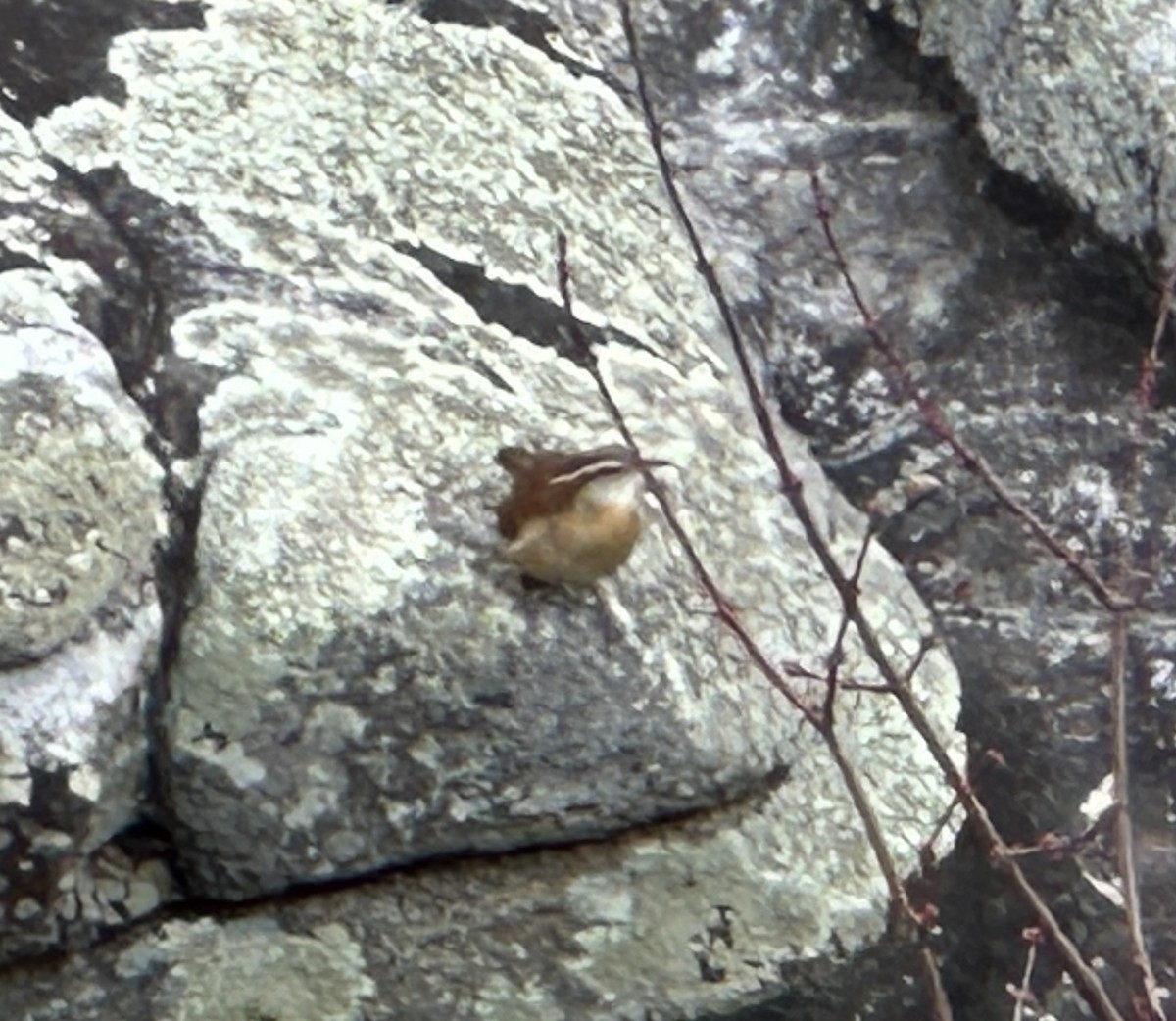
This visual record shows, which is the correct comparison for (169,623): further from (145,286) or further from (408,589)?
(145,286)

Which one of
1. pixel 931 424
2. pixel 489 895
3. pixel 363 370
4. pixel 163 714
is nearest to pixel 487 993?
pixel 489 895

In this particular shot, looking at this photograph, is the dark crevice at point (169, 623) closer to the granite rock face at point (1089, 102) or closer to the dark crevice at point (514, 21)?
the dark crevice at point (514, 21)

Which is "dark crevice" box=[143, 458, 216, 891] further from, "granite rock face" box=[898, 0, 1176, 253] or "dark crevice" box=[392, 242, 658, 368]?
"granite rock face" box=[898, 0, 1176, 253]

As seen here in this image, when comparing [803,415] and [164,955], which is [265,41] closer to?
[803,415]

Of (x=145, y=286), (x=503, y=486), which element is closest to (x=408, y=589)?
(x=503, y=486)

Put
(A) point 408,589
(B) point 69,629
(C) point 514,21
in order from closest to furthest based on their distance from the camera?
1. (B) point 69,629
2. (A) point 408,589
3. (C) point 514,21

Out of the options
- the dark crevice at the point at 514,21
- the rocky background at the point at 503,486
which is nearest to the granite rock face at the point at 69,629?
the rocky background at the point at 503,486
